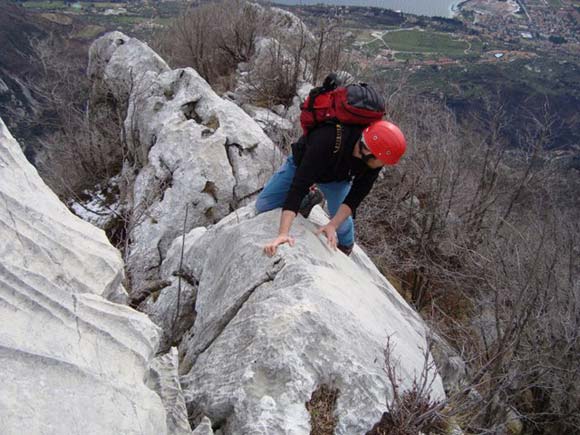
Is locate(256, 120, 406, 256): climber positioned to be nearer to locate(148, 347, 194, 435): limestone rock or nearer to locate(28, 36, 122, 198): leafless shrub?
locate(148, 347, 194, 435): limestone rock

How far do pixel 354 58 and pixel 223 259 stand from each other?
1171 cm

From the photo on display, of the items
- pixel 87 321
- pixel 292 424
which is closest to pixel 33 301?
pixel 87 321

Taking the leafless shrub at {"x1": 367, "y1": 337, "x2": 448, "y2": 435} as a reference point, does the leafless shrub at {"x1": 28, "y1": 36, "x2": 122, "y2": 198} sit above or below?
below

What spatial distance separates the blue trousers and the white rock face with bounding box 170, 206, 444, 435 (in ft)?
1.24

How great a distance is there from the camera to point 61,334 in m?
2.71

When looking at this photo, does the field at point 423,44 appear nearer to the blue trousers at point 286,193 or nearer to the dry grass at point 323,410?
the blue trousers at point 286,193

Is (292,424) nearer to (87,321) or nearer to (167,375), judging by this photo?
(167,375)

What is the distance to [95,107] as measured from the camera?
13102 millimetres

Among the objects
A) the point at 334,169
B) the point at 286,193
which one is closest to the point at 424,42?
the point at 286,193

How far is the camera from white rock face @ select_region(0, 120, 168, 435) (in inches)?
93.6

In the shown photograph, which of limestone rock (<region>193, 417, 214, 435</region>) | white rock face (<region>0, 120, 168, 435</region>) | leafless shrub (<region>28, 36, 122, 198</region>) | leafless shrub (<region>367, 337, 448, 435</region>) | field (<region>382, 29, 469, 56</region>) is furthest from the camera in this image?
field (<region>382, 29, 469, 56</region>)

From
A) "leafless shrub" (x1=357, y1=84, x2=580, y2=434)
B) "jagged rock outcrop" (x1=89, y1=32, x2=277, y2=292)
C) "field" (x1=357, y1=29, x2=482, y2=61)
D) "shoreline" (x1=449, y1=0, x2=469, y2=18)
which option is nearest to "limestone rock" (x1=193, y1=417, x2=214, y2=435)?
"leafless shrub" (x1=357, y1=84, x2=580, y2=434)

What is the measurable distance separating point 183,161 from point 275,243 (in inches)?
155

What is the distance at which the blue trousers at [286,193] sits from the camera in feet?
16.0
